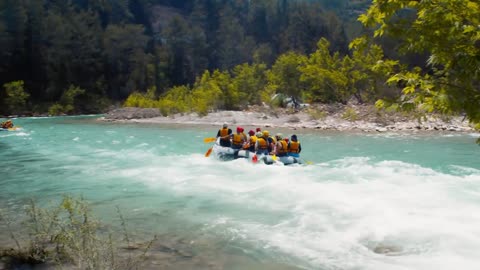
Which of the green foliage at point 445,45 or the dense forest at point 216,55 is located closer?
the green foliage at point 445,45

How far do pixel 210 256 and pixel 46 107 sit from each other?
6947 centimetres

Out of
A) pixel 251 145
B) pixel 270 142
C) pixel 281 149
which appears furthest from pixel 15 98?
pixel 281 149

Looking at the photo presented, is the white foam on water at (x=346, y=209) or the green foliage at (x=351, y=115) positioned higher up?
the green foliage at (x=351, y=115)

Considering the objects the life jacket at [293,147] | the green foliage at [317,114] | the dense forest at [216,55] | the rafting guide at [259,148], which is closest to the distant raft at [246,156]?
the rafting guide at [259,148]

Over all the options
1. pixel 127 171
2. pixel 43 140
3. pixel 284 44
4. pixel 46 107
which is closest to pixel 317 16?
pixel 284 44

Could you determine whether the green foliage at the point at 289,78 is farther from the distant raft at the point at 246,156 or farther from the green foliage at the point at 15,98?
the green foliage at the point at 15,98

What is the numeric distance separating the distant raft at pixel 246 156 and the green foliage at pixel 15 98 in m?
55.8

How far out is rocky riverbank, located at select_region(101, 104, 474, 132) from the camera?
3266 centimetres

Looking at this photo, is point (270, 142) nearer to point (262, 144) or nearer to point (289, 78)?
point (262, 144)

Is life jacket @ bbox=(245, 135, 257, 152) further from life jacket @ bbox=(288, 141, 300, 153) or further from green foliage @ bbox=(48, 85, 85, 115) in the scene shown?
green foliage @ bbox=(48, 85, 85, 115)

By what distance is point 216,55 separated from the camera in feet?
342

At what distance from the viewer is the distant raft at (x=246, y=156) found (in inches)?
659

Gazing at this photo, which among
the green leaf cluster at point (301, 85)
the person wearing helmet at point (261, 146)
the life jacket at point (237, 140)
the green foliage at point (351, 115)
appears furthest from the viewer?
the green leaf cluster at point (301, 85)

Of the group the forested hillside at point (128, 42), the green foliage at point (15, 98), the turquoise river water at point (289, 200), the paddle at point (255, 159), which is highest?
the forested hillside at point (128, 42)
